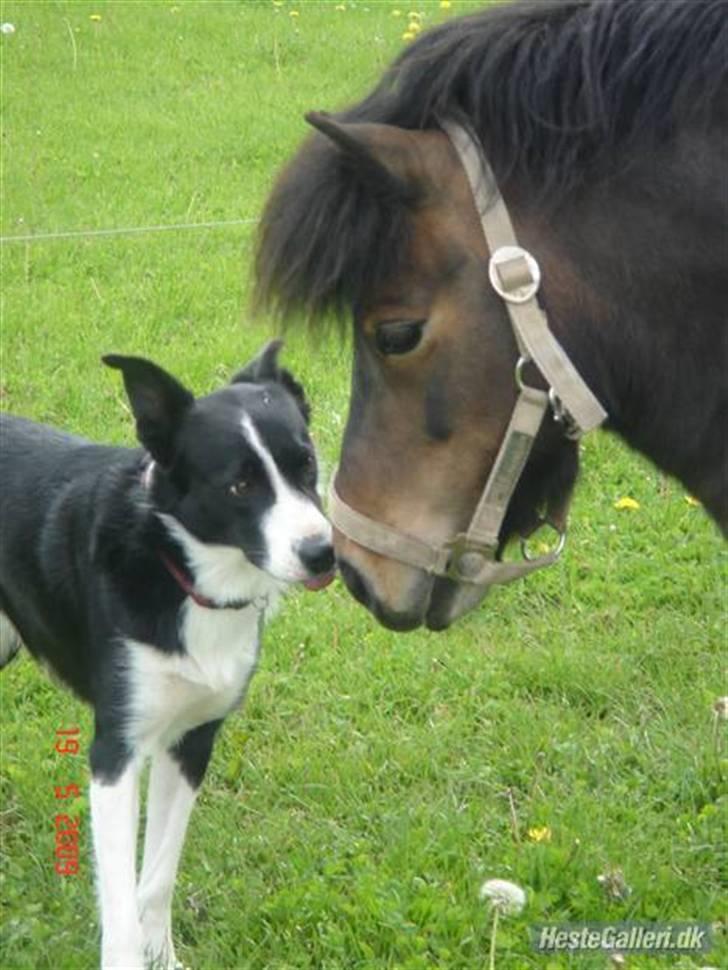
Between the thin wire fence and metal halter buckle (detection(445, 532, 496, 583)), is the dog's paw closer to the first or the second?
metal halter buckle (detection(445, 532, 496, 583))

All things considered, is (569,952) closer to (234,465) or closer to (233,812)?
(233,812)

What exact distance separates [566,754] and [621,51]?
2126mm

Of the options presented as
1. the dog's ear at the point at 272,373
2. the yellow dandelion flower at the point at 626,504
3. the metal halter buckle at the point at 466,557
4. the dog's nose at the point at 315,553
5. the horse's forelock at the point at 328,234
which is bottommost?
the yellow dandelion flower at the point at 626,504

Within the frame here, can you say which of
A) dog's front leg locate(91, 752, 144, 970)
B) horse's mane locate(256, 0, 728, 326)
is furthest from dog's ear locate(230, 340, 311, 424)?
horse's mane locate(256, 0, 728, 326)

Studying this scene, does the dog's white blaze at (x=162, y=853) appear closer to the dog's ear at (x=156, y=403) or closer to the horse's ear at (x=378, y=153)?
the dog's ear at (x=156, y=403)

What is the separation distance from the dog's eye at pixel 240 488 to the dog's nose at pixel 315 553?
18 cm

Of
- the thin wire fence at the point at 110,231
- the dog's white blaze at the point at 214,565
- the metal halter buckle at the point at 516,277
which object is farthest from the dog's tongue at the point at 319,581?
the thin wire fence at the point at 110,231

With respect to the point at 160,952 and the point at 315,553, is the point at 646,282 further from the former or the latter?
the point at 160,952

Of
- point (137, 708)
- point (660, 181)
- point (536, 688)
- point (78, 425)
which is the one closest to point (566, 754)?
point (536, 688)

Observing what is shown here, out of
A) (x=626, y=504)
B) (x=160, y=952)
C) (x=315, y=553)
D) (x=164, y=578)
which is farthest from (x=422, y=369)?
(x=626, y=504)

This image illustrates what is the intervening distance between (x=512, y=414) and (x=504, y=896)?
1418mm

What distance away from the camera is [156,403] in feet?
10.5

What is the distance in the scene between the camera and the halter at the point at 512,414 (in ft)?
7.46

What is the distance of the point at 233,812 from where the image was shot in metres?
3.87
